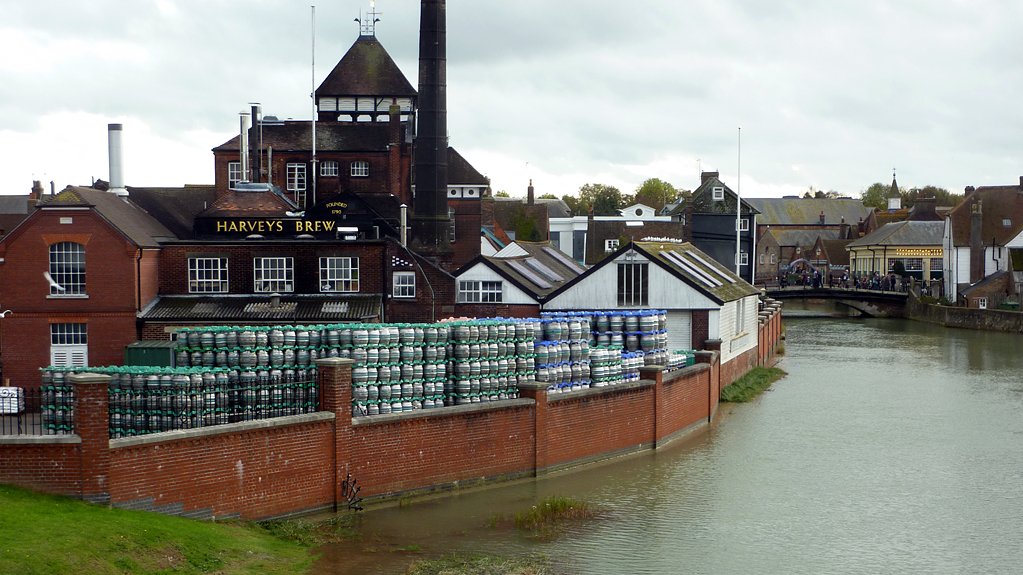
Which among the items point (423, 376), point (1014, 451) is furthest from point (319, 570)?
point (1014, 451)

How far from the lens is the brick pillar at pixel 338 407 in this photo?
22.2 meters

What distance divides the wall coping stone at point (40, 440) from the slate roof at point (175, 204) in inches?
967

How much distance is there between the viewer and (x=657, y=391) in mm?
31219

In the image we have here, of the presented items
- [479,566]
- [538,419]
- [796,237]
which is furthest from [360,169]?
[796,237]

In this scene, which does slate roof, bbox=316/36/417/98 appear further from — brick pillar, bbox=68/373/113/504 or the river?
brick pillar, bbox=68/373/113/504

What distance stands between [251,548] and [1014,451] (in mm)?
24764

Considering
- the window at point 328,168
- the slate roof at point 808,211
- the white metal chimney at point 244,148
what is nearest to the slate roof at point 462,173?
the window at point 328,168

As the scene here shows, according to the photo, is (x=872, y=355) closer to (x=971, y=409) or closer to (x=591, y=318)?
(x=971, y=409)

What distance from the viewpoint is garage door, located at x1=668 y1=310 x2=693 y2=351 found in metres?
40.0

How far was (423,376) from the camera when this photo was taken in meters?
25.2

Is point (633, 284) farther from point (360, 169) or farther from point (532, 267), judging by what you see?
point (360, 169)

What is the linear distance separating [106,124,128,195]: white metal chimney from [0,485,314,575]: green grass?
80.3 feet

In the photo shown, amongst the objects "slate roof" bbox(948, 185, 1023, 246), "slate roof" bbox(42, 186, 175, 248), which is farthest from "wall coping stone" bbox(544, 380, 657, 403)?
"slate roof" bbox(948, 185, 1023, 246)

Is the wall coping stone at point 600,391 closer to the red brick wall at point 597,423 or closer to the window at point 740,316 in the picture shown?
the red brick wall at point 597,423
